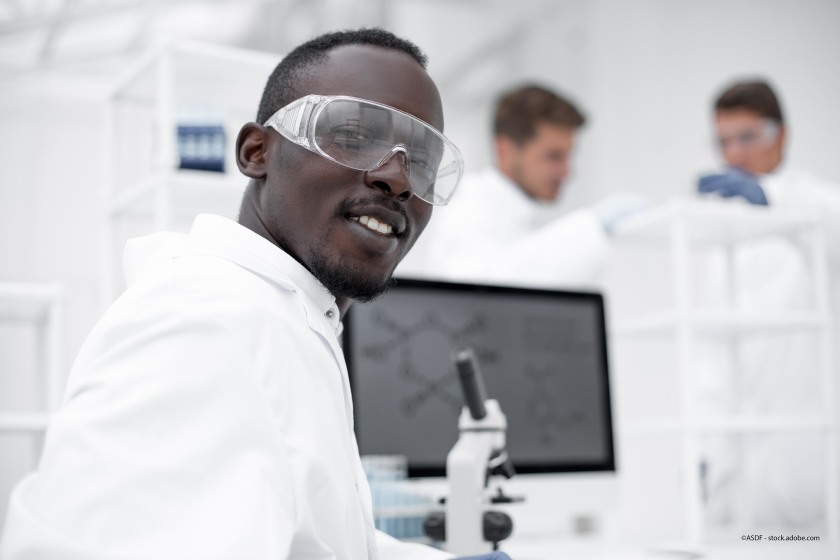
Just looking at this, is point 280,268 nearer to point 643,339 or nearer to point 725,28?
point 643,339

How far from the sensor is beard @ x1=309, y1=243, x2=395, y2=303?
865mm

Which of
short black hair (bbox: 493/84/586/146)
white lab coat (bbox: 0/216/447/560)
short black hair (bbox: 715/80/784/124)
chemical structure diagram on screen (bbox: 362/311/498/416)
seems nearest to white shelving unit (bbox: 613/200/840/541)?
chemical structure diagram on screen (bbox: 362/311/498/416)

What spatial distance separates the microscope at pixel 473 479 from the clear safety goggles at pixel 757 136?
5.80ft

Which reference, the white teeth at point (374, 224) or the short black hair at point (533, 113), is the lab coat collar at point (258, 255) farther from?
the short black hair at point (533, 113)

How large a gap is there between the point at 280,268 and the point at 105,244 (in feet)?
3.77

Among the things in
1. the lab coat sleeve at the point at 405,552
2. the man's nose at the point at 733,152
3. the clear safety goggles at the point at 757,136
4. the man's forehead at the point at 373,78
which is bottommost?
the lab coat sleeve at the point at 405,552

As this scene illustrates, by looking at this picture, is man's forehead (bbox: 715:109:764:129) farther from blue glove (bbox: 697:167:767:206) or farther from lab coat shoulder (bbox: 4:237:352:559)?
lab coat shoulder (bbox: 4:237:352:559)

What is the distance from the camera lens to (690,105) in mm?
4203

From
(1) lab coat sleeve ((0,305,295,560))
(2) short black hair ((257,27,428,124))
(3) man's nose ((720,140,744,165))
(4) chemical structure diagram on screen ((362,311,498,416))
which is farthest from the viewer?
(3) man's nose ((720,140,744,165))

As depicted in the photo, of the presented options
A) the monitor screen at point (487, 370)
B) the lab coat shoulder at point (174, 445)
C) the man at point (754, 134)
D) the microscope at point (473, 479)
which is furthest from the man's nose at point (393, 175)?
the man at point (754, 134)

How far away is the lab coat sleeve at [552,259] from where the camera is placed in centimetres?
211

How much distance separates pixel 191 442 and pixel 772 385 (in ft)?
6.65

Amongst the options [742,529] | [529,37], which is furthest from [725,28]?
[742,529]

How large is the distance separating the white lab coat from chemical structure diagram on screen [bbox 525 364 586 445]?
3.39 ft
